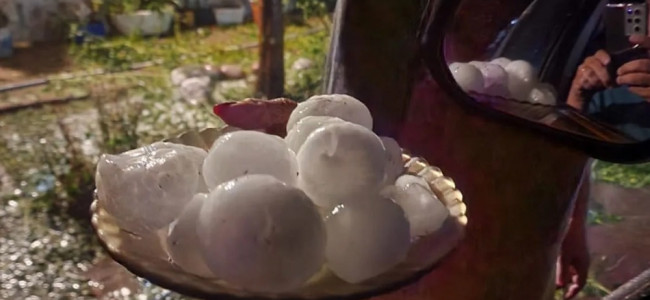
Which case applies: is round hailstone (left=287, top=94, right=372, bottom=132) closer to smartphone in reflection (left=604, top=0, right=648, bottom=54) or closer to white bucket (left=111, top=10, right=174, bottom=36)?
smartphone in reflection (left=604, top=0, right=648, bottom=54)

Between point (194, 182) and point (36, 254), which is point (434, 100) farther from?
point (36, 254)

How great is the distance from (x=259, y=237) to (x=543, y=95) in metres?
0.34

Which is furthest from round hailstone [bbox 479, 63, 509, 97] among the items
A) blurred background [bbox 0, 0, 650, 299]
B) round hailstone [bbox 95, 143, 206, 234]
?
blurred background [bbox 0, 0, 650, 299]

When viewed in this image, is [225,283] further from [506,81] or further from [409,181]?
[506,81]

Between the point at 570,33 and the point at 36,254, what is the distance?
1.19 meters

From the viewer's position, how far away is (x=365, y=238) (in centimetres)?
39

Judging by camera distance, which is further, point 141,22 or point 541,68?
point 141,22

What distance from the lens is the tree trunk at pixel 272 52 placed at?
5.26 ft

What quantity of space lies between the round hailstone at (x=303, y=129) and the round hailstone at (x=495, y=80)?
20cm

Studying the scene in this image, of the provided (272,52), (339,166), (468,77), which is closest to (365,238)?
(339,166)

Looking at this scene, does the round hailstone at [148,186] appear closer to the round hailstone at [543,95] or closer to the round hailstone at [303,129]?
the round hailstone at [303,129]

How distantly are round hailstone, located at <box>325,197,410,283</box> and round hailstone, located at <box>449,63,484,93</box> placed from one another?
0.22 m

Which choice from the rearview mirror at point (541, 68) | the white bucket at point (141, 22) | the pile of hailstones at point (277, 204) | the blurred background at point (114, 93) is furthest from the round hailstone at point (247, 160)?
the white bucket at point (141, 22)

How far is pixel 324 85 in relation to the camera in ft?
2.37
